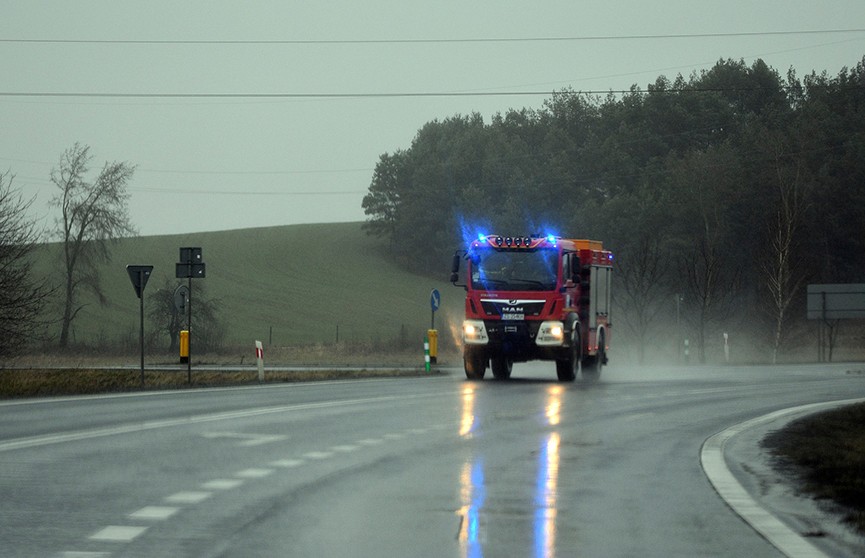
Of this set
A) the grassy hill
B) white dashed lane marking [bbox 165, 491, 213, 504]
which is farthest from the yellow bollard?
white dashed lane marking [bbox 165, 491, 213, 504]

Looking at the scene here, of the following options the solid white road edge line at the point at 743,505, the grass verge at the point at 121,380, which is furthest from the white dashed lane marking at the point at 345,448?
the grass verge at the point at 121,380

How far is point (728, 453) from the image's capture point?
51.9ft

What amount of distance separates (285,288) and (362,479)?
308 feet

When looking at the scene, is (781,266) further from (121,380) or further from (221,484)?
(221,484)

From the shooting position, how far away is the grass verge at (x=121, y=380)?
2855 cm

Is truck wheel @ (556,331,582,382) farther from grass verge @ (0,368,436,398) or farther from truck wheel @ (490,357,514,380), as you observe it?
grass verge @ (0,368,436,398)

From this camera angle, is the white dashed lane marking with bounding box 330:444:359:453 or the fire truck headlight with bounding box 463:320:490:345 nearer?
the white dashed lane marking with bounding box 330:444:359:453

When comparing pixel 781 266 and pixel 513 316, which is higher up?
pixel 781 266

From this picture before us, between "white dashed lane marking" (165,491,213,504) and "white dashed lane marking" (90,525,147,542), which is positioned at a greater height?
"white dashed lane marking" (165,491,213,504)

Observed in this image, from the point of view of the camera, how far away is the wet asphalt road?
9.04 meters

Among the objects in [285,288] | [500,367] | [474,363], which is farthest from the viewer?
[285,288]

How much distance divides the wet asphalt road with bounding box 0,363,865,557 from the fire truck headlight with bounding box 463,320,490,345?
28.4 feet

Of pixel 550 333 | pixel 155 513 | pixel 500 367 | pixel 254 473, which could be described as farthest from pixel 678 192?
pixel 155 513

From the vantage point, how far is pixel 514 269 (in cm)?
3356
